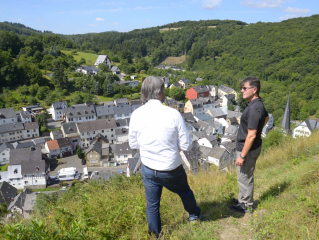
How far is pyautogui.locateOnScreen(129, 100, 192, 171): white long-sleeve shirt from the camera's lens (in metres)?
1.93

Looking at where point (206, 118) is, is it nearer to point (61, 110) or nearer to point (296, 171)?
point (61, 110)

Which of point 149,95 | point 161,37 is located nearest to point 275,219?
point 149,95

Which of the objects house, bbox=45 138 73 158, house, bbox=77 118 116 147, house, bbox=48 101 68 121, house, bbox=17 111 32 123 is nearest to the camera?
house, bbox=45 138 73 158

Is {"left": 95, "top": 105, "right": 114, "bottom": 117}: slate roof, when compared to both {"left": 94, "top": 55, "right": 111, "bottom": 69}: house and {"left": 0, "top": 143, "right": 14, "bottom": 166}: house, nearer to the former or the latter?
{"left": 0, "top": 143, "right": 14, "bottom": 166}: house

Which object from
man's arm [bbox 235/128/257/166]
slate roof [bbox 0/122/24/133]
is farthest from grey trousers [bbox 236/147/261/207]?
slate roof [bbox 0/122/24/133]

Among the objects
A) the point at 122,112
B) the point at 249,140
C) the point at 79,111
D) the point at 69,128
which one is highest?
the point at 249,140

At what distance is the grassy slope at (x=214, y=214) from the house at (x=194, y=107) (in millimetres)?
33384

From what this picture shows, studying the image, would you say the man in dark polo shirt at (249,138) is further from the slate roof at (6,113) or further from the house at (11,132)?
the slate roof at (6,113)

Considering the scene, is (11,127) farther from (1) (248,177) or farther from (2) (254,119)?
(2) (254,119)

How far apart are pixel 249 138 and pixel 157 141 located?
110cm

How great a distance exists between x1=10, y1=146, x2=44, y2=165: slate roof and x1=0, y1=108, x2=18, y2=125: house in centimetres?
981

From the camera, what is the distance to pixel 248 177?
8.52 ft

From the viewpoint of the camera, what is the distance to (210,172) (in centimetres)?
383

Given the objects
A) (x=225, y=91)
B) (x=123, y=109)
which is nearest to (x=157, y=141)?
(x=123, y=109)
